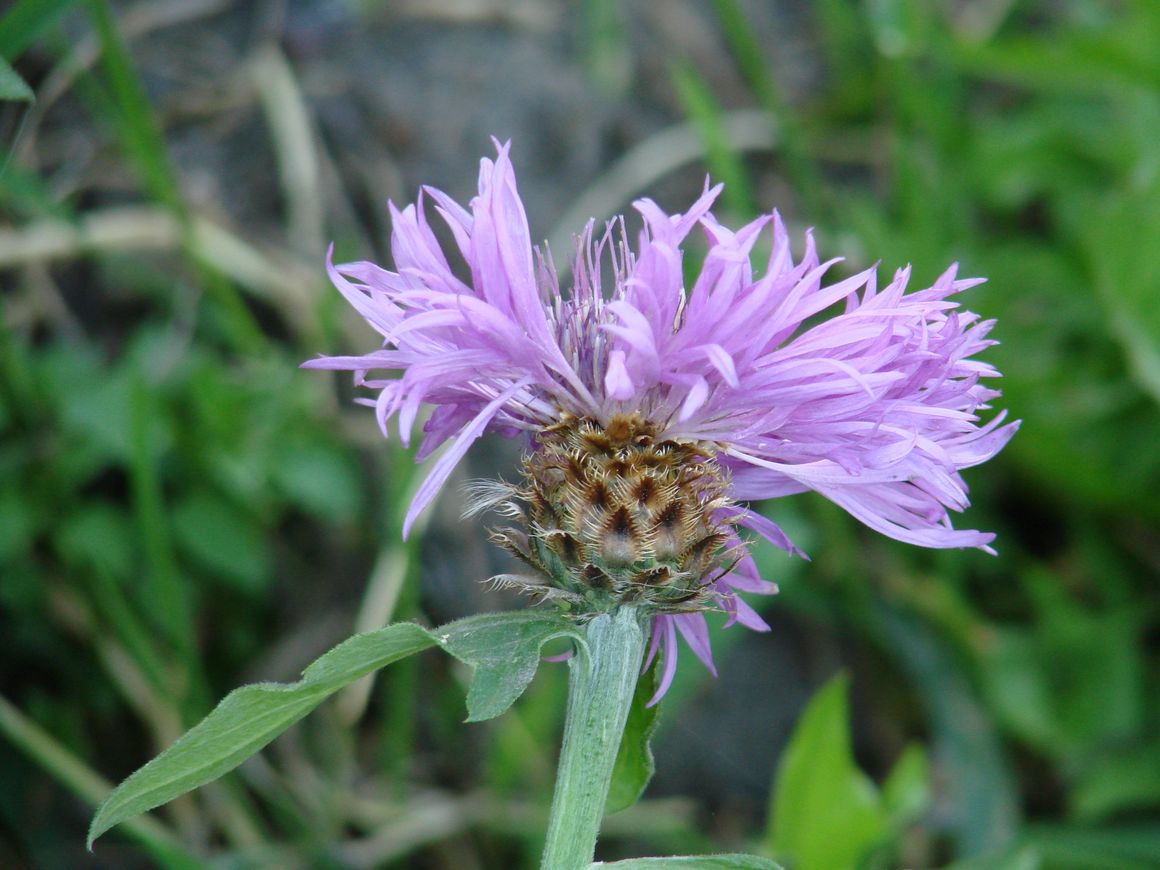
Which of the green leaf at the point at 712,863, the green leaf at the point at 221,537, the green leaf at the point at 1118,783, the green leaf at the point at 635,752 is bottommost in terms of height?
the green leaf at the point at 1118,783

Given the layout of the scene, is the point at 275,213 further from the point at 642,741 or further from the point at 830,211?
the point at 642,741

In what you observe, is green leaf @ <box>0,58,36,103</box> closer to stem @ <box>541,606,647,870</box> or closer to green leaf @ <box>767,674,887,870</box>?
stem @ <box>541,606,647,870</box>

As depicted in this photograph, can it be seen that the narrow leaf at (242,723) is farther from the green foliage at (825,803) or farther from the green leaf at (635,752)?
the green foliage at (825,803)

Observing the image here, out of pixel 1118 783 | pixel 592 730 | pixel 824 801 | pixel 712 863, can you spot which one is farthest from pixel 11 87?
pixel 1118 783

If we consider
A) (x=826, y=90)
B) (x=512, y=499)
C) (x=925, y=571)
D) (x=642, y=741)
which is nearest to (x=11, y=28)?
(x=512, y=499)

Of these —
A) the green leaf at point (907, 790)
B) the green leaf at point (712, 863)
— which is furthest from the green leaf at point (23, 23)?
the green leaf at point (907, 790)

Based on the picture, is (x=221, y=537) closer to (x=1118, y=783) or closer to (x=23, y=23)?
(x=23, y=23)
